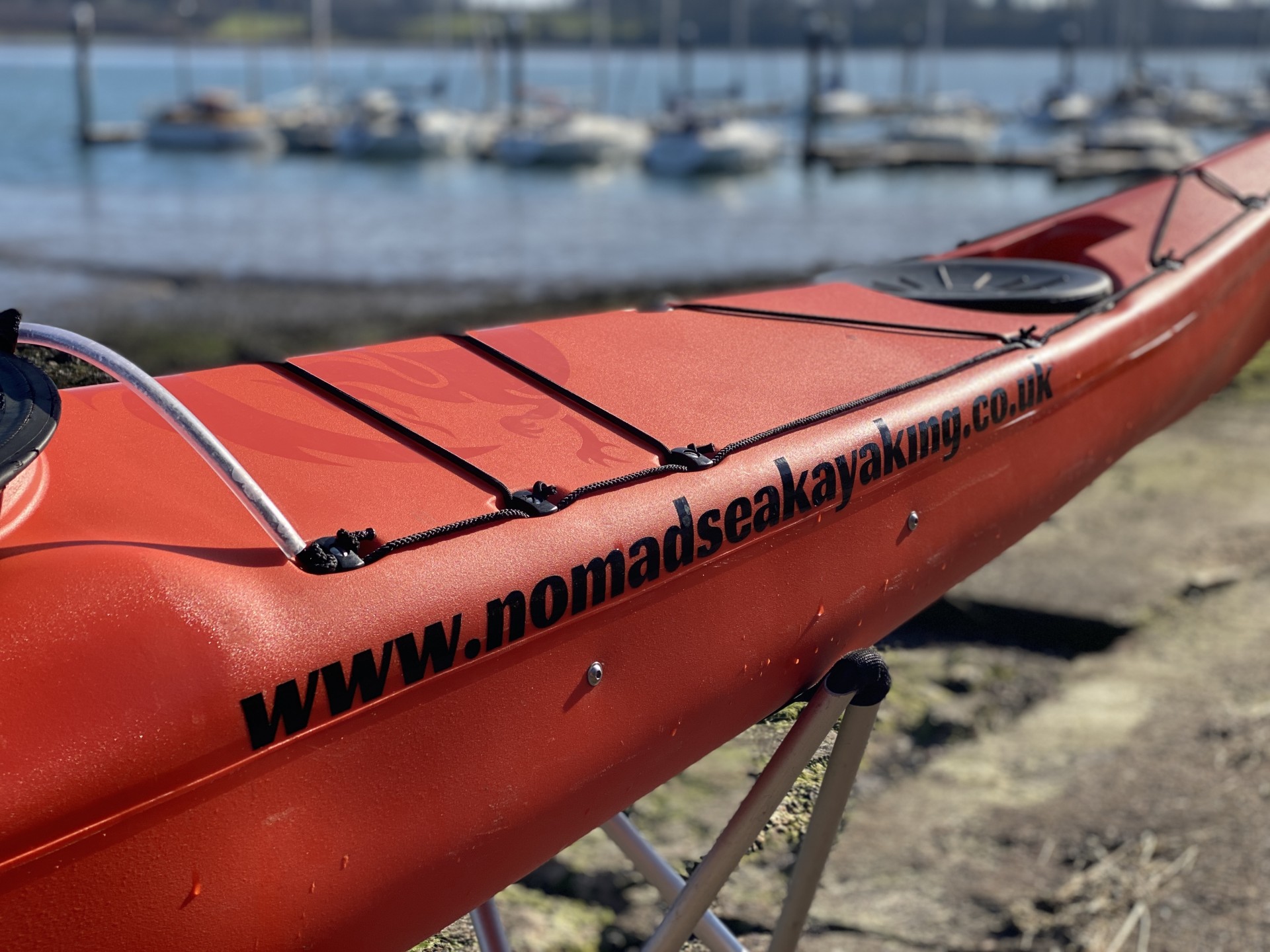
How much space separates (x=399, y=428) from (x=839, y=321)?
4.17 ft

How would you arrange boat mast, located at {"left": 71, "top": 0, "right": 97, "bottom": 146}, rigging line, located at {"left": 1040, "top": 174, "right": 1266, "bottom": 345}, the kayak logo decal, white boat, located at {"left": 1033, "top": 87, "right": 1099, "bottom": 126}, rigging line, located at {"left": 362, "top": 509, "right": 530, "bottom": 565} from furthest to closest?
white boat, located at {"left": 1033, "top": 87, "right": 1099, "bottom": 126}, boat mast, located at {"left": 71, "top": 0, "right": 97, "bottom": 146}, rigging line, located at {"left": 1040, "top": 174, "right": 1266, "bottom": 345}, rigging line, located at {"left": 362, "top": 509, "right": 530, "bottom": 565}, the kayak logo decal

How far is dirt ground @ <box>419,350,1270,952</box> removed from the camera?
9.93ft

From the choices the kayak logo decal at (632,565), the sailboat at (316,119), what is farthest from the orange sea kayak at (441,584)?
the sailboat at (316,119)

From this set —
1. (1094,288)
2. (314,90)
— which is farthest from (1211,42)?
(1094,288)

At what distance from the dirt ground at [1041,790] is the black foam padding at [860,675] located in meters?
0.21

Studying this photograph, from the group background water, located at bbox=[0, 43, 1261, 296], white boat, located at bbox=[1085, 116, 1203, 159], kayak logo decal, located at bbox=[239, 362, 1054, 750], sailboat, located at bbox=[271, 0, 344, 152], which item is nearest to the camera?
kayak logo decal, located at bbox=[239, 362, 1054, 750]

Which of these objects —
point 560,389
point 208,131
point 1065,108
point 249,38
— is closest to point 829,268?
point 560,389

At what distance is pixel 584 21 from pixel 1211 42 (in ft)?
193

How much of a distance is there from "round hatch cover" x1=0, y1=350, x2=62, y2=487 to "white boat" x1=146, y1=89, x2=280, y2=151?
4459cm

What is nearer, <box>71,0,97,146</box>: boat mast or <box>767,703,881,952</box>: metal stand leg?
<box>767,703,881,952</box>: metal stand leg

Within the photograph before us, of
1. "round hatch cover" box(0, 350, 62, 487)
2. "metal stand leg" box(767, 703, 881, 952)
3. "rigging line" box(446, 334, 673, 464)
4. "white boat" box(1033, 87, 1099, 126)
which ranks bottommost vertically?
"metal stand leg" box(767, 703, 881, 952)

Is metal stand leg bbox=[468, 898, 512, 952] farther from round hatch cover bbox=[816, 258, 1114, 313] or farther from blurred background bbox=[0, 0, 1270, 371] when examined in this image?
blurred background bbox=[0, 0, 1270, 371]

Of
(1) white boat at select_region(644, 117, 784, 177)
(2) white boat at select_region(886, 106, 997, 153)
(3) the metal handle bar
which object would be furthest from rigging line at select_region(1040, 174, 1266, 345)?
(2) white boat at select_region(886, 106, 997, 153)

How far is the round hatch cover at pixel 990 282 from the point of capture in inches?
118
